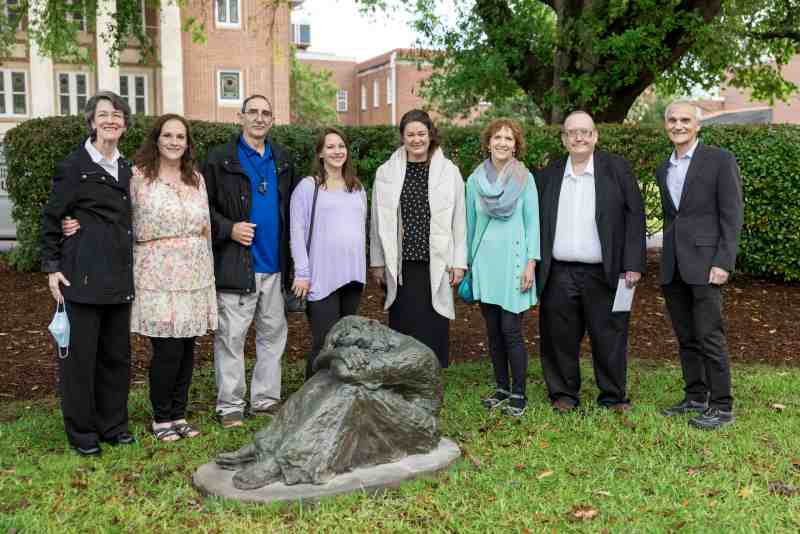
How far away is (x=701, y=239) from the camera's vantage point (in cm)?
541

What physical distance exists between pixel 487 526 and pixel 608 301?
7.39ft

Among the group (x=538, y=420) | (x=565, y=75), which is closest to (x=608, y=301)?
(x=538, y=420)

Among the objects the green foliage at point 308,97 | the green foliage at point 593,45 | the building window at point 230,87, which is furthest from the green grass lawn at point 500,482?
the green foliage at point 308,97

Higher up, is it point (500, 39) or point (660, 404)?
point (500, 39)

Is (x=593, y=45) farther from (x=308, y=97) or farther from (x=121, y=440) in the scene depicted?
(x=308, y=97)

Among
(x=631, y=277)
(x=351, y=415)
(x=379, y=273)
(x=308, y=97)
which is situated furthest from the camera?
(x=308, y=97)

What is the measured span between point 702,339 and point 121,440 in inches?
159

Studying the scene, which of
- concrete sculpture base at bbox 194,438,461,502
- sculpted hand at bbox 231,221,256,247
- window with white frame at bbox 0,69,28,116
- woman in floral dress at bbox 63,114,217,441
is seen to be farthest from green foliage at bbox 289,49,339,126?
concrete sculpture base at bbox 194,438,461,502

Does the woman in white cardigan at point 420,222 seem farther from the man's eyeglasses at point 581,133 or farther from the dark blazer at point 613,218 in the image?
the man's eyeglasses at point 581,133

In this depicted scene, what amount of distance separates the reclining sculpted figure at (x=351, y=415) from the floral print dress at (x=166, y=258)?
101cm

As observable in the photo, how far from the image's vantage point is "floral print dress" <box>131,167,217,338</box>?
16.6ft

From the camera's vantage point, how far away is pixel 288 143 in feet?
36.2

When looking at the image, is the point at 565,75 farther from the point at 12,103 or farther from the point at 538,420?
the point at 12,103

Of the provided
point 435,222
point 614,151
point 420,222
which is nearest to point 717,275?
point 435,222
